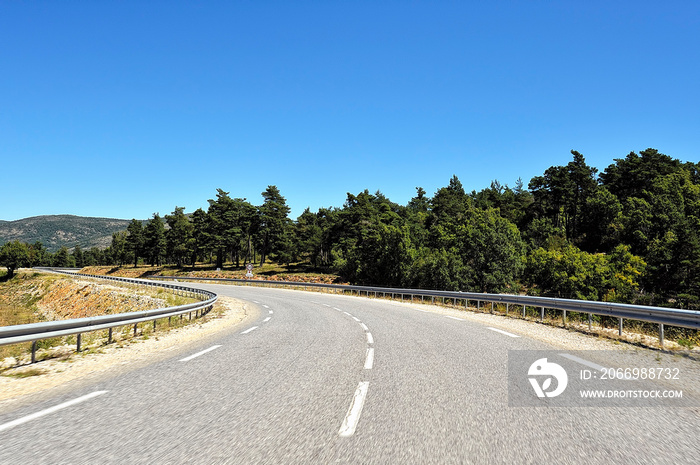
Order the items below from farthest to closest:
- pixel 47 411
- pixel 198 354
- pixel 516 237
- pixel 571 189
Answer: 1. pixel 571 189
2. pixel 516 237
3. pixel 198 354
4. pixel 47 411

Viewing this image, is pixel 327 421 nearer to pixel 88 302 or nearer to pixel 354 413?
pixel 354 413

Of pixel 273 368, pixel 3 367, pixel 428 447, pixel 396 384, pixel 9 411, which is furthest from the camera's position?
pixel 3 367

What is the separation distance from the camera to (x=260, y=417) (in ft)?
13.4

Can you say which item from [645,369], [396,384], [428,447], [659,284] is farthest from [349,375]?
[659,284]

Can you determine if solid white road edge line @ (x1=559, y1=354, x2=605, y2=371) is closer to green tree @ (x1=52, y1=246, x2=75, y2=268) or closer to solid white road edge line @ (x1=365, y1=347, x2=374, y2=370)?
solid white road edge line @ (x1=365, y1=347, x2=374, y2=370)

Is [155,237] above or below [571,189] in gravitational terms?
below

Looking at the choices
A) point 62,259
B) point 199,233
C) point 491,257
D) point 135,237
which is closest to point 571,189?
point 491,257

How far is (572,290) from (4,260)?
376ft

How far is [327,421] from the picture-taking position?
3.93 metres

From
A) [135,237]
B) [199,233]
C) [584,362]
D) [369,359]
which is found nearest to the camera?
[584,362]

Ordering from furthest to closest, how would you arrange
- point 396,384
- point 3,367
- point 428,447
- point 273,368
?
point 3,367, point 273,368, point 396,384, point 428,447

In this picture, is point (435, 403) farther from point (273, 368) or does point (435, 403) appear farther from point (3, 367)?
point (3, 367)

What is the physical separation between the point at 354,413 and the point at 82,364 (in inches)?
232

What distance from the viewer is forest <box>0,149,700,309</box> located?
50312 millimetres
